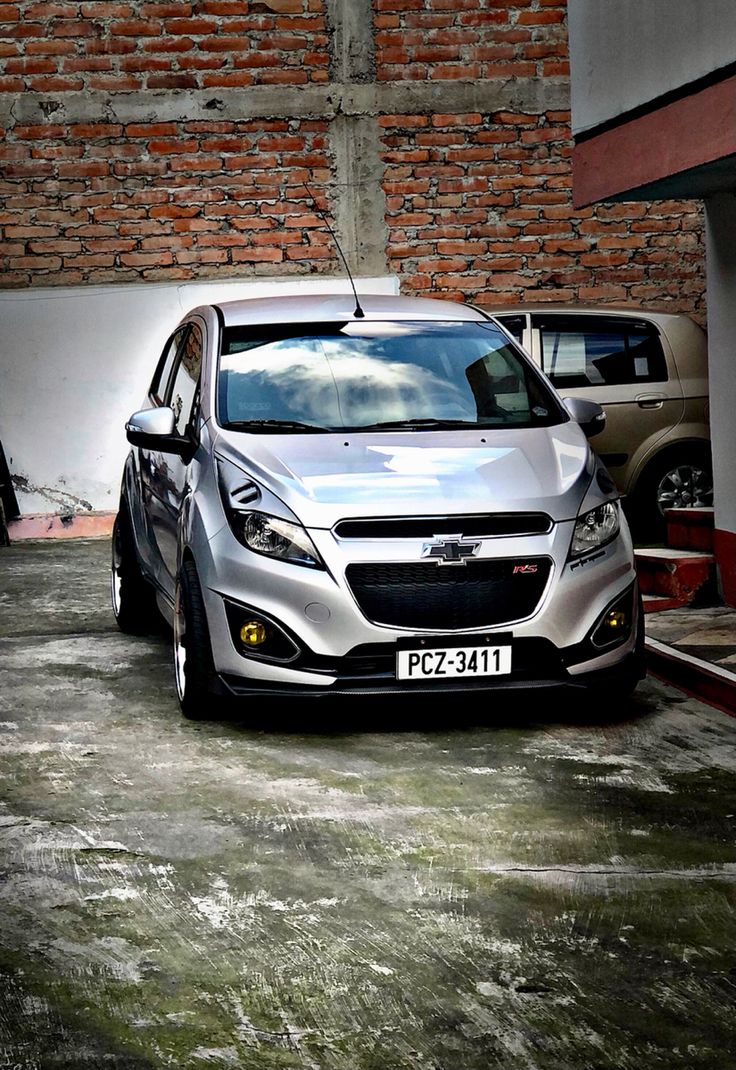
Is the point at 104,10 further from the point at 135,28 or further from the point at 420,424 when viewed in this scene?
the point at 420,424

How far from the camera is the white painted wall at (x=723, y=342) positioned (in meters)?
9.05

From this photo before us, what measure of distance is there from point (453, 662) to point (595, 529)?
0.89 m

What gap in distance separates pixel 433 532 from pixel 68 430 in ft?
30.5

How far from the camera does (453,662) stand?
6176 millimetres

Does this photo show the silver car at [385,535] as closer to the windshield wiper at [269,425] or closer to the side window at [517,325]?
the windshield wiper at [269,425]

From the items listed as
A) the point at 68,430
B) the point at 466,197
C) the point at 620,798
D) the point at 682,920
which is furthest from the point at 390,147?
the point at 682,920

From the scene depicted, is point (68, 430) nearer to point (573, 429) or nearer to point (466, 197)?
point (466, 197)

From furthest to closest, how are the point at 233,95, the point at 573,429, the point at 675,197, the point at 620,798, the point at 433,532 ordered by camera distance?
the point at 233,95
the point at 675,197
the point at 573,429
the point at 433,532
the point at 620,798

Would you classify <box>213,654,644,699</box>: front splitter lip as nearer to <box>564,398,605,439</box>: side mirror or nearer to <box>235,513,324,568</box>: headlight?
<box>235,513,324,568</box>: headlight

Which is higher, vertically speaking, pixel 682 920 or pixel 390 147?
pixel 390 147

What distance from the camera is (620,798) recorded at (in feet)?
17.7

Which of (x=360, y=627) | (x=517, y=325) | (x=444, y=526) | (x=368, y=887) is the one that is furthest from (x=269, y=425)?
(x=517, y=325)

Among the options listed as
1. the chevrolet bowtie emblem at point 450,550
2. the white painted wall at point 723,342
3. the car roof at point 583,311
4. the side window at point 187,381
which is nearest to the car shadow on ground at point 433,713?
the chevrolet bowtie emblem at point 450,550

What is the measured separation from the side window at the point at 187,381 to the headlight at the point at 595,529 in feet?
6.56
